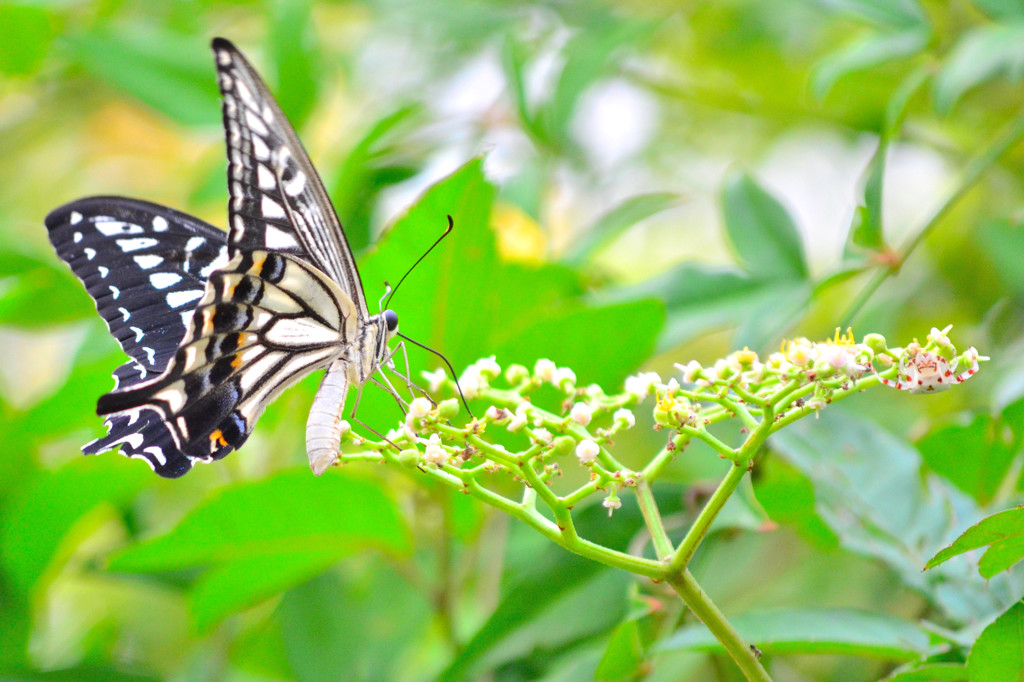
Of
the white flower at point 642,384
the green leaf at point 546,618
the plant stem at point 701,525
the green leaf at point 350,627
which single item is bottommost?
the green leaf at point 350,627

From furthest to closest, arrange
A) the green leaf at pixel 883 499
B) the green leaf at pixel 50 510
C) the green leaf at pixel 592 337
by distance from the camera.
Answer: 1. the green leaf at pixel 50 510
2. the green leaf at pixel 592 337
3. the green leaf at pixel 883 499

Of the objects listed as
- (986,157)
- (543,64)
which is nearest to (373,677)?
(986,157)

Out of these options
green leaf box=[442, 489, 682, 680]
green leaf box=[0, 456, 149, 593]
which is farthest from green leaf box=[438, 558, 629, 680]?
green leaf box=[0, 456, 149, 593]

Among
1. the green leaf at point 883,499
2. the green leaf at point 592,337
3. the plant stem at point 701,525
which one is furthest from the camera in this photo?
the green leaf at point 592,337

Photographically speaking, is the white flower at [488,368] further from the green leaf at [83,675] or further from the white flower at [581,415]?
the green leaf at [83,675]

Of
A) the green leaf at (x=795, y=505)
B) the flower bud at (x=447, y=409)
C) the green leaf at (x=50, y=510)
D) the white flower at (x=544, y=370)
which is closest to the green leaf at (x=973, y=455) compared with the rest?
the green leaf at (x=795, y=505)

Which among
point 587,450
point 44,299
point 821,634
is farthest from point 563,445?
point 44,299

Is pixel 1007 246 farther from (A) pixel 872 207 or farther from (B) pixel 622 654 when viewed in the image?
(B) pixel 622 654

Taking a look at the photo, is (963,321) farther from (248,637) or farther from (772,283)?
(248,637)
